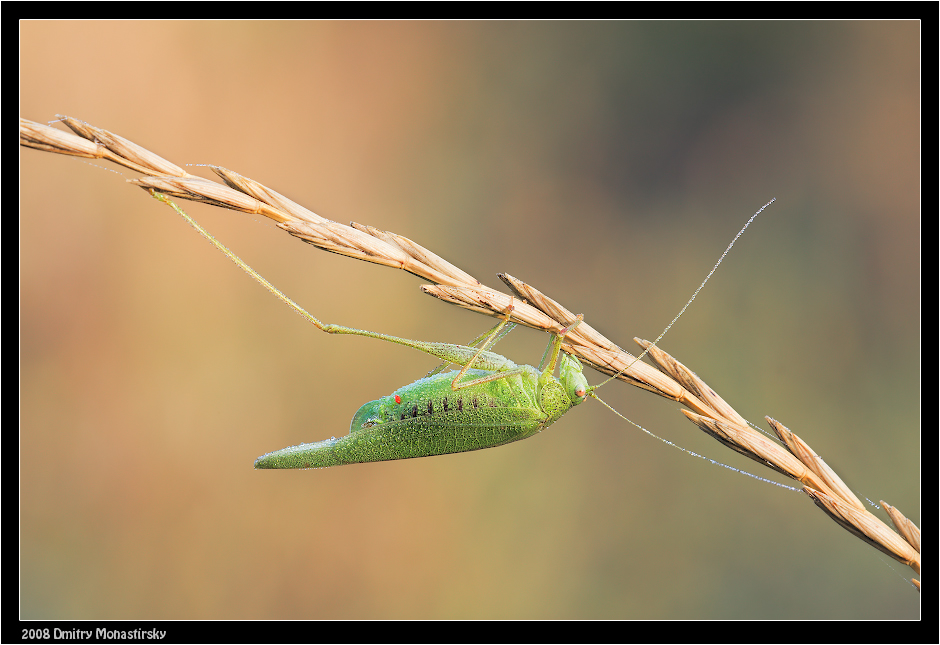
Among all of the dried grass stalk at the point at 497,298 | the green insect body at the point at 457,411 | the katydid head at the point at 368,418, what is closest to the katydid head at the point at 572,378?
the green insect body at the point at 457,411

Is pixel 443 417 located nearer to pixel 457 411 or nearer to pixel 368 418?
pixel 457 411

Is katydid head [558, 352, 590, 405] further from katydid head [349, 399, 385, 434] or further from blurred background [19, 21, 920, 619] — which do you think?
blurred background [19, 21, 920, 619]

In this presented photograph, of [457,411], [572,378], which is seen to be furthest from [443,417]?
[572,378]

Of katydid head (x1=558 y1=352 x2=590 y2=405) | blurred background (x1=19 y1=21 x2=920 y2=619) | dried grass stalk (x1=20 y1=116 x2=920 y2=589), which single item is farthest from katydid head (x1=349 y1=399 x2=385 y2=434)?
blurred background (x1=19 y1=21 x2=920 y2=619)

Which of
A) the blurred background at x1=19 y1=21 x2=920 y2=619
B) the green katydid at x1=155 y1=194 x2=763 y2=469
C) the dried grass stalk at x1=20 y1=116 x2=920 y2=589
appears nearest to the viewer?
the dried grass stalk at x1=20 y1=116 x2=920 y2=589

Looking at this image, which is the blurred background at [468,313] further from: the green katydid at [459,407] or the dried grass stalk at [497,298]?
the dried grass stalk at [497,298]

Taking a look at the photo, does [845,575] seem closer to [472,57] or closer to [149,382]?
[472,57]
